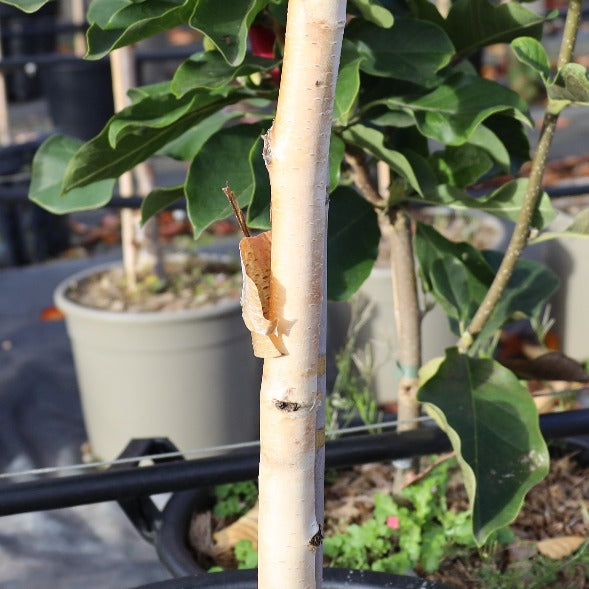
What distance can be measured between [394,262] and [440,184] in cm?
15

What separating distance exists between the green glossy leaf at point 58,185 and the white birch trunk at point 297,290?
1.91 feet

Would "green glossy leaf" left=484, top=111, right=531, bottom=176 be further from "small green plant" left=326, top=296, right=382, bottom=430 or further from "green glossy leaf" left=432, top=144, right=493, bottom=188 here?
"small green plant" left=326, top=296, right=382, bottom=430

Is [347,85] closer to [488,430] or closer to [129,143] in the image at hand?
[129,143]

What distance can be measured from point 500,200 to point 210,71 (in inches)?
14.5

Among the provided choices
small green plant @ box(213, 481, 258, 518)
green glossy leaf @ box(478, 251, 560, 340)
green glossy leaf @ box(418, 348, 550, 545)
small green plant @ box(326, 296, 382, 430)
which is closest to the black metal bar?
green glossy leaf @ box(418, 348, 550, 545)

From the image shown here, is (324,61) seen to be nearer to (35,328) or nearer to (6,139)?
(35,328)

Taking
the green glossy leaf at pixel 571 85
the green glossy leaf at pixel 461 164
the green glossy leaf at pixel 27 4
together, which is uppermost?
the green glossy leaf at pixel 27 4

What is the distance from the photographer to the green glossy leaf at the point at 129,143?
1.00 meters

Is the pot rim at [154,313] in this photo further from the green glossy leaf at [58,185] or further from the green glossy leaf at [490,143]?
the green glossy leaf at [490,143]

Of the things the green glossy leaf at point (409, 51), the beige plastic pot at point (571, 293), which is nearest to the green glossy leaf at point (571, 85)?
the green glossy leaf at point (409, 51)

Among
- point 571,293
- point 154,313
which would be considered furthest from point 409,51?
point 571,293

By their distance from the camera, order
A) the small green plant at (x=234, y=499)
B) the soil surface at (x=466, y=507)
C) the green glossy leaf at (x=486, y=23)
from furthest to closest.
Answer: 1. the small green plant at (x=234, y=499)
2. the soil surface at (x=466, y=507)
3. the green glossy leaf at (x=486, y=23)

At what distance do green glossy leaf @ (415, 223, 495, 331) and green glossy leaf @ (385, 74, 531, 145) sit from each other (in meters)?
0.21

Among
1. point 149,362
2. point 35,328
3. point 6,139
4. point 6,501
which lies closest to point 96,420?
point 149,362
